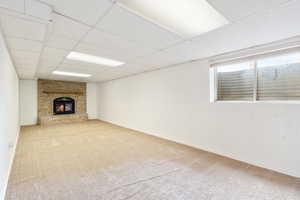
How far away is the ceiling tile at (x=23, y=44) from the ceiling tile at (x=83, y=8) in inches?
49.4

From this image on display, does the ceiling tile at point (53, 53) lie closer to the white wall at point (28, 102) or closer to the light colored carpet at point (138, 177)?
the light colored carpet at point (138, 177)

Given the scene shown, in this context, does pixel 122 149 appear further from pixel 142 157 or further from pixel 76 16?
pixel 76 16

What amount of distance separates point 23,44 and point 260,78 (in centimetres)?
441

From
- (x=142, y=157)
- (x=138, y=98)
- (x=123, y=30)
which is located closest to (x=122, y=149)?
(x=142, y=157)

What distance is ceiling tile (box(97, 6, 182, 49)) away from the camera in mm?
1735

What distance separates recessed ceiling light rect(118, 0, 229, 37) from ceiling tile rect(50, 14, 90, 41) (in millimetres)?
790

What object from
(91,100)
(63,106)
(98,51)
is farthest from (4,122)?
(91,100)

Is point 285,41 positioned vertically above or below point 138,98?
above

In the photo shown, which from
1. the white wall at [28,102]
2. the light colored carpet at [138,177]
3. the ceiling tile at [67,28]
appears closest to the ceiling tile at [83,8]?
the ceiling tile at [67,28]

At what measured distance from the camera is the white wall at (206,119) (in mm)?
2455

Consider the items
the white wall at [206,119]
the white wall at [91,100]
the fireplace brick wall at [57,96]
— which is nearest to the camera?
the white wall at [206,119]

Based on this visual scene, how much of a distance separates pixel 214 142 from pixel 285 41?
2.29m

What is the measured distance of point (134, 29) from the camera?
6.77 ft

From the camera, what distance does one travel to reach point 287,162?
2.41 metres
